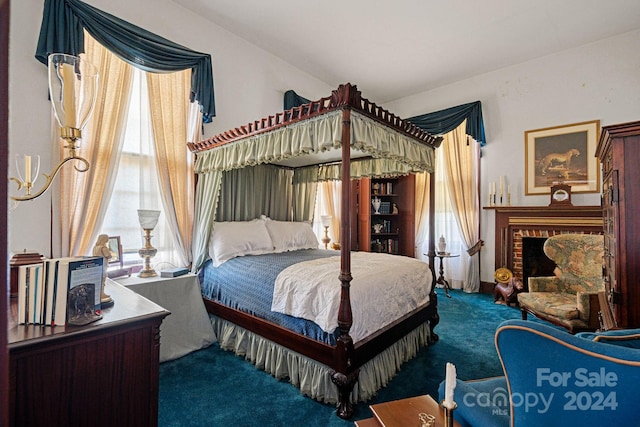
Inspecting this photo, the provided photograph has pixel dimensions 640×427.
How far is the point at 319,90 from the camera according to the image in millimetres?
4898

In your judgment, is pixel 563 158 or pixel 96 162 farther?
pixel 563 158

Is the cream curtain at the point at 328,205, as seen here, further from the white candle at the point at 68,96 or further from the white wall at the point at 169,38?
the white candle at the point at 68,96

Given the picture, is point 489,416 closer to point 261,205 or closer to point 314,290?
point 314,290

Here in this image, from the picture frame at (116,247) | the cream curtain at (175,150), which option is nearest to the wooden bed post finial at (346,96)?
the cream curtain at (175,150)

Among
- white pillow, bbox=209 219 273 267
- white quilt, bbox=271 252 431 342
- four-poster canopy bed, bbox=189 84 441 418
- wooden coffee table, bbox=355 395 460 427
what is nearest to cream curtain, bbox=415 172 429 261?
four-poster canopy bed, bbox=189 84 441 418

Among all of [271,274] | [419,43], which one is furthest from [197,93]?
[419,43]

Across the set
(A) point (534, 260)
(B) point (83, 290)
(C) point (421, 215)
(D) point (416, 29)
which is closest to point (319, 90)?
(D) point (416, 29)

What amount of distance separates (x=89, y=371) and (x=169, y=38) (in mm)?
3228

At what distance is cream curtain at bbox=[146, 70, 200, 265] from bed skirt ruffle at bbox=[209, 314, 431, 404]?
3.29 feet

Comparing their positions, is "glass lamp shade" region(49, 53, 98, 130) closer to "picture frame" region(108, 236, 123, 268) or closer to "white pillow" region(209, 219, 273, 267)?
"picture frame" region(108, 236, 123, 268)

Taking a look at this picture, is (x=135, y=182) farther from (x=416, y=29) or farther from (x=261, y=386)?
(x=416, y=29)

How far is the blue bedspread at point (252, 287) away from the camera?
81.4 inches

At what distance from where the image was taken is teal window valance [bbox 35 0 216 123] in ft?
6.99

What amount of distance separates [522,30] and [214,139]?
3852mm
